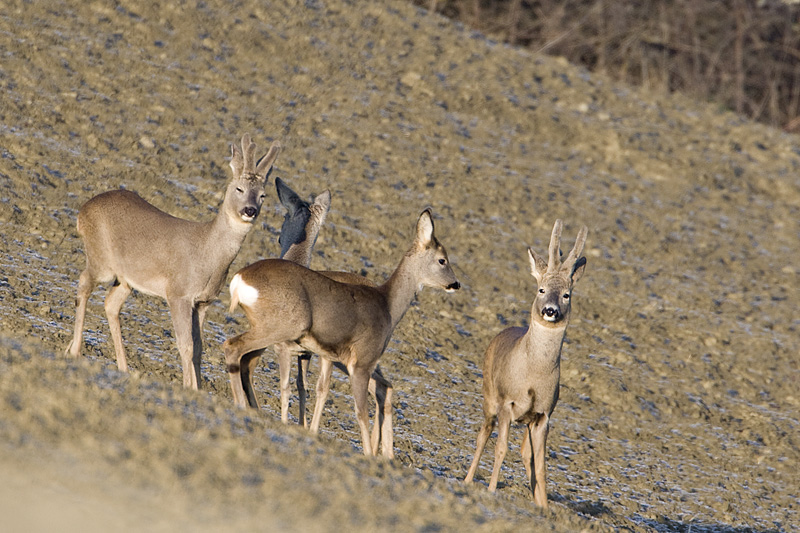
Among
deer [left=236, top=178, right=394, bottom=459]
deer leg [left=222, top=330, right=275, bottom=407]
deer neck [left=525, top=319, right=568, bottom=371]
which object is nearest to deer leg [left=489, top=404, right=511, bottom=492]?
deer neck [left=525, top=319, right=568, bottom=371]

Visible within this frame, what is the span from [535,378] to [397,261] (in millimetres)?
5507

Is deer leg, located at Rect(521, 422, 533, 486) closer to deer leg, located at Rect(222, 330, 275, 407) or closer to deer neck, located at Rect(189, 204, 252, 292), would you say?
deer leg, located at Rect(222, 330, 275, 407)

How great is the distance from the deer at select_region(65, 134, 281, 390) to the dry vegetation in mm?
14843

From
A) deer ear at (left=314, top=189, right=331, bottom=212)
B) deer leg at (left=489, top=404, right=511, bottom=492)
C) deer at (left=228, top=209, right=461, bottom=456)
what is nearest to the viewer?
deer at (left=228, top=209, right=461, bottom=456)

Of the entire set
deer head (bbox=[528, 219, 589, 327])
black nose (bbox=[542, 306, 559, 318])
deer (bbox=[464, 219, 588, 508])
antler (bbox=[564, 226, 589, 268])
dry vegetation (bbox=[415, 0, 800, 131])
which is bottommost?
deer (bbox=[464, 219, 588, 508])

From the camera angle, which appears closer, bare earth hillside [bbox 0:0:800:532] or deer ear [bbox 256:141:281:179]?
bare earth hillside [bbox 0:0:800:532]

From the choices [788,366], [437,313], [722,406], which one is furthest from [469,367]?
Result: [788,366]

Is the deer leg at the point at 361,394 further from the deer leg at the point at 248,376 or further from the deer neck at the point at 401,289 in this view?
the deer leg at the point at 248,376

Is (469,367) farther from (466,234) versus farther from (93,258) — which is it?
(93,258)

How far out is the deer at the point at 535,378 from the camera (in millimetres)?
8211

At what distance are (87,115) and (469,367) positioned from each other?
6.35 metres

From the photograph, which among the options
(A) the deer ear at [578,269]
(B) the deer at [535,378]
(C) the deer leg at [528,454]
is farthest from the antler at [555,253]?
(C) the deer leg at [528,454]

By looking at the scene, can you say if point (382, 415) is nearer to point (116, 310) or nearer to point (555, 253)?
point (555, 253)

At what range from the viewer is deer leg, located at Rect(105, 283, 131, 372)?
8953 millimetres
